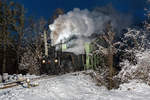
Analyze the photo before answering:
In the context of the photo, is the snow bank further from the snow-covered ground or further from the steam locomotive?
the steam locomotive

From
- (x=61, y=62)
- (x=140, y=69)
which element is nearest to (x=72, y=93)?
(x=140, y=69)

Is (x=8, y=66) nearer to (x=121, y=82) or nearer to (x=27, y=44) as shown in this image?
(x=27, y=44)

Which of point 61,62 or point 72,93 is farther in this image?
point 61,62

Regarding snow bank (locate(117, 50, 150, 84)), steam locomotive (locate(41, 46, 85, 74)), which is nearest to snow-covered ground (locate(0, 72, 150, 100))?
snow bank (locate(117, 50, 150, 84))

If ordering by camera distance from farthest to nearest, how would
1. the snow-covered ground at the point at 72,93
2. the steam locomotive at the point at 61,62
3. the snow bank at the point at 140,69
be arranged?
the steam locomotive at the point at 61,62 < the snow bank at the point at 140,69 < the snow-covered ground at the point at 72,93

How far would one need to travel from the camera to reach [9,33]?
22531 mm

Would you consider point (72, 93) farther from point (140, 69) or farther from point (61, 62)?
point (61, 62)

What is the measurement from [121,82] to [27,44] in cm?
1744

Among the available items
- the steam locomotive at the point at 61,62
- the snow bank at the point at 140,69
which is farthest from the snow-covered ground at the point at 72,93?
the steam locomotive at the point at 61,62

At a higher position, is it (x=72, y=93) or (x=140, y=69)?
(x=140, y=69)

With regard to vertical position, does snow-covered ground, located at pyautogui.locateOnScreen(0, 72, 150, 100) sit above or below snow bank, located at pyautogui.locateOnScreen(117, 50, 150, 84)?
below

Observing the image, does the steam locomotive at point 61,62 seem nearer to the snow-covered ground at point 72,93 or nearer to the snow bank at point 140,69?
the snow-covered ground at point 72,93

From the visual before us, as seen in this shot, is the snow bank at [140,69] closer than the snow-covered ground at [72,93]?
→ No

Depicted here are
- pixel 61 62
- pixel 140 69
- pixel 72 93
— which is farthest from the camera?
pixel 61 62
